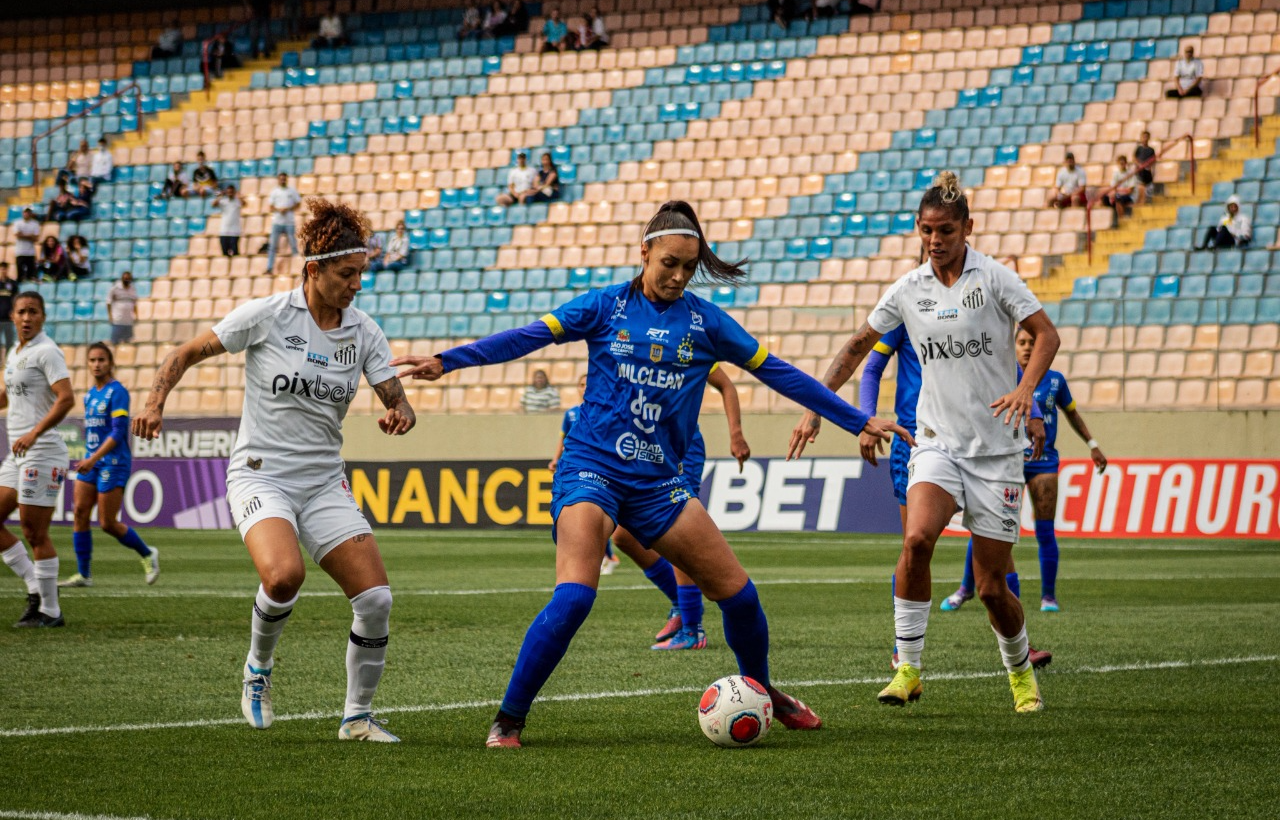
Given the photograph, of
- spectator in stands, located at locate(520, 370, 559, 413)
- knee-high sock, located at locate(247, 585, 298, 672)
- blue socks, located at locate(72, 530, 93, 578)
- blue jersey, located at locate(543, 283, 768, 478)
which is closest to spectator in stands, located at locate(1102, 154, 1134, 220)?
spectator in stands, located at locate(520, 370, 559, 413)

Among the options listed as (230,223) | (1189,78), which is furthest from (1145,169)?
(230,223)

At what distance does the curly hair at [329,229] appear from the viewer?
253 inches

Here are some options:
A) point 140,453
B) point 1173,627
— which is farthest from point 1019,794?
point 140,453

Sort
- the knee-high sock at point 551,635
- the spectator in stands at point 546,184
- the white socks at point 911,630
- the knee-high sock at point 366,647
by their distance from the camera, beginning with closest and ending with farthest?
the knee-high sock at point 551,635 → the knee-high sock at point 366,647 → the white socks at point 911,630 → the spectator in stands at point 546,184

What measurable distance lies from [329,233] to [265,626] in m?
1.60

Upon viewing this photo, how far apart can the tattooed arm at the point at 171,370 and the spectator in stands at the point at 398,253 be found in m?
23.8

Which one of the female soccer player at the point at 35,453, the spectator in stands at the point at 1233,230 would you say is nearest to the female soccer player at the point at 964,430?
the female soccer player at the point at 35,453

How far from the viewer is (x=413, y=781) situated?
543 centimetres

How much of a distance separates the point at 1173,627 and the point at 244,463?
687cm

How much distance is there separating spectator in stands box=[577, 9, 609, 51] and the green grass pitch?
21279 millimetres

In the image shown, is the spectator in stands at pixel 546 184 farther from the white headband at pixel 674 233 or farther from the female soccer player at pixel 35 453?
the white headband at pixel 674 233

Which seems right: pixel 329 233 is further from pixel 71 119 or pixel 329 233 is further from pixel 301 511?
pixel 71 119

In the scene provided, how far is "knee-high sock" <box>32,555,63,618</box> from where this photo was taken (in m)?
11.0

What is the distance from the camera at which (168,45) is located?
3706 centimetres
